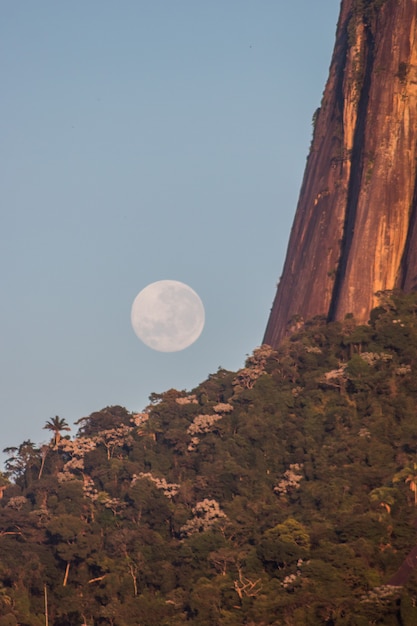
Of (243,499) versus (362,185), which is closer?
(243,499)

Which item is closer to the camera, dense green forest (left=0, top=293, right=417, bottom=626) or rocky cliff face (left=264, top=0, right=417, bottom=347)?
dense green forest (left=0, top=293, right=417, bottom=626)

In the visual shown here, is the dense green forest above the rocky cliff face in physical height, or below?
below

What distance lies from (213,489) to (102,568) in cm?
954

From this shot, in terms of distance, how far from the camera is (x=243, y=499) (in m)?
68.4

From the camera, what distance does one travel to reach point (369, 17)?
9225cm

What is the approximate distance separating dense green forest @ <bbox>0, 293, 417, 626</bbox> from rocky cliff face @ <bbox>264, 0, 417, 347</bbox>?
11.1 ft

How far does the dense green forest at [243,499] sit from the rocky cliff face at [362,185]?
3.38 meters

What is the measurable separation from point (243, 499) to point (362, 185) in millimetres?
30029

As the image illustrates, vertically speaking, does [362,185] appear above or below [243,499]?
above

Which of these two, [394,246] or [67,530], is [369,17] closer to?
[394,246]

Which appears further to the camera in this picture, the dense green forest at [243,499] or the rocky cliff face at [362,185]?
the rocky cliff face at [362,185]

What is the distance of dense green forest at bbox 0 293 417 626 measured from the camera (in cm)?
5562

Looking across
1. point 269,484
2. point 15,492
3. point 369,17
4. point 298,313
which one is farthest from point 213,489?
point 369,17

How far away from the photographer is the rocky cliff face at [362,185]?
3356 inches
